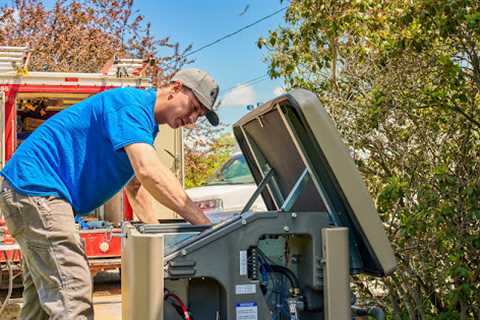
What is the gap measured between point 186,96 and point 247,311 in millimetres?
1096

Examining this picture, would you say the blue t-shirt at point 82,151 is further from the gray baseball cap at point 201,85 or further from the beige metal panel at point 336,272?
the beige metal panel at point 336,272

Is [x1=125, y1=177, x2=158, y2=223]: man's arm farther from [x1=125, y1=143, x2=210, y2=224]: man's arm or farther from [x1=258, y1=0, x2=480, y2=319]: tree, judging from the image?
[x1=258, y1=0, x2=480, y2=319]: tree

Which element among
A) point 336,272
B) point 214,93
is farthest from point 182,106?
point 336,272

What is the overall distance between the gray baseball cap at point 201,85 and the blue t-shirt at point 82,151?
0.18 meters

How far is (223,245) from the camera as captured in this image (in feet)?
9.14

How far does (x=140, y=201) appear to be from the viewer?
148 inches

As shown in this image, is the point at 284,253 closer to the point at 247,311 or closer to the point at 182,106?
the point at 247,311

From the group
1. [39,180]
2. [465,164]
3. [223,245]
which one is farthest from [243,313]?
[465,164]

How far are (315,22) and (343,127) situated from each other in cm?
102

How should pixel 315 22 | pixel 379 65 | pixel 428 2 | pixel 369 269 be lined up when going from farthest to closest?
pixel 315 22, pixel 379 65, pixel 428 2, pixel 369 269

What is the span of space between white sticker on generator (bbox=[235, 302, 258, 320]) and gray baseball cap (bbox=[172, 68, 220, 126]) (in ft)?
3.31

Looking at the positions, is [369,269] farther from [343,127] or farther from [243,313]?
[343,127]

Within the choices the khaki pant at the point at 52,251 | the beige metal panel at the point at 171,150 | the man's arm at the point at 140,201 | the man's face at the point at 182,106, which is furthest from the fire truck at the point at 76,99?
the man's face at the point at 182,106

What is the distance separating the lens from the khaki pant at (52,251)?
2.93m
